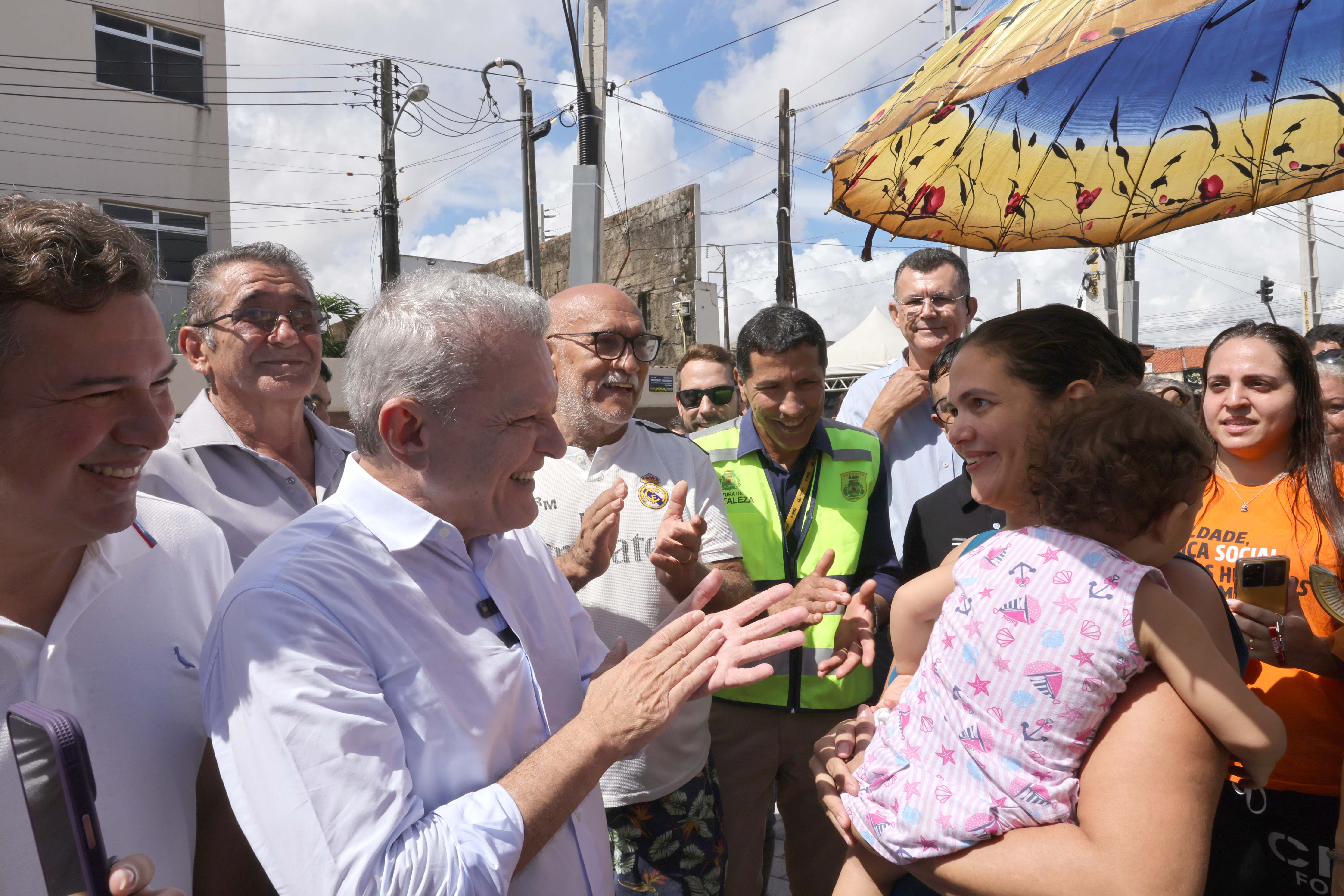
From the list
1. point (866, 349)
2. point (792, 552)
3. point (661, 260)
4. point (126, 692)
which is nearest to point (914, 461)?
point (792, 552)

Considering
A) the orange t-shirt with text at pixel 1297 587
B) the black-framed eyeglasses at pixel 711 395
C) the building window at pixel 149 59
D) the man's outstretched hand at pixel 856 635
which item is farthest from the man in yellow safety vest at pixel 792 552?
the building window at pixel 149 59

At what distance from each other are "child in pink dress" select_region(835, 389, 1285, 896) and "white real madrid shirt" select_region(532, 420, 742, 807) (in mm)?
908

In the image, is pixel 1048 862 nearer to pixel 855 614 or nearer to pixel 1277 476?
pixel 855 614

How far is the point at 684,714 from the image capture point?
2578 mm

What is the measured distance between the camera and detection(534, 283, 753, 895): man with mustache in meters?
2.44

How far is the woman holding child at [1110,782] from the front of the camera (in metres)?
1.33

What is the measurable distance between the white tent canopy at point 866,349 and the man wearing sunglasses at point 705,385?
471 inches

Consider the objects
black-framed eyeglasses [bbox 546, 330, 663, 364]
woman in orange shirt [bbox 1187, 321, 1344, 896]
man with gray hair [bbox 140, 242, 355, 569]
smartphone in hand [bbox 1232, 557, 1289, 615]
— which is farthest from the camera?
black-framed eyeglasses [bbox 546, 330, 663, 364]

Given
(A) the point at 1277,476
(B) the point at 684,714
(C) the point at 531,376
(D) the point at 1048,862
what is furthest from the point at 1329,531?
(C) the point at 531,376

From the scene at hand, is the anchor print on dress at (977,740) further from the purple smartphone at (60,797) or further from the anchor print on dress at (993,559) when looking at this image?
the purple smartphone at (60,797)

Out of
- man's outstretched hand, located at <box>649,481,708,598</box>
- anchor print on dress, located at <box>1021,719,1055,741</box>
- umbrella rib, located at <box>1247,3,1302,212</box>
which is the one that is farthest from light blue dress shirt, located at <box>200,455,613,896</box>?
umbrella rib, located at <box>1247,3,1302,212</box>

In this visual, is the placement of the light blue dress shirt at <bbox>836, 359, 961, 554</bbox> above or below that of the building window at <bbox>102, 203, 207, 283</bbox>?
below

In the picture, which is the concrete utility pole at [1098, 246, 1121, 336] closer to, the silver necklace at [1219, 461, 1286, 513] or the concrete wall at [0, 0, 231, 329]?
the silver necklace at [1219, 461, 1286, 513]

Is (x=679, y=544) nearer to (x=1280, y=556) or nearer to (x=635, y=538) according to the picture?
(x=635, y=538)
